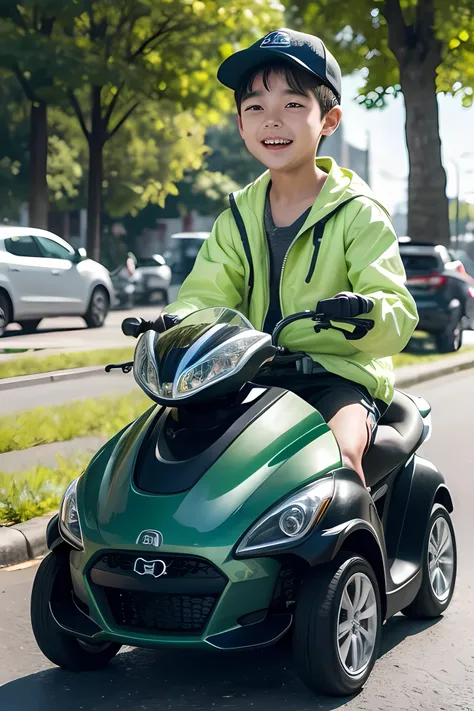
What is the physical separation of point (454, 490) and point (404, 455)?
3.29 m

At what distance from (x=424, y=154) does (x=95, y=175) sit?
16.6 feet

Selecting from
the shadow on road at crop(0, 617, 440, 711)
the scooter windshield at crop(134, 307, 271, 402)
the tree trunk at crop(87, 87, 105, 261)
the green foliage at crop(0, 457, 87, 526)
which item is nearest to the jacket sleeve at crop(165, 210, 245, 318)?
the scooter windshield at crop(134, 307, 271, 402)

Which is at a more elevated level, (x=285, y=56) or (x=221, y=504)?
(x=285, y=56)

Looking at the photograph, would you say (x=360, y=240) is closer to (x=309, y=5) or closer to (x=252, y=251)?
(x=252, y=251)

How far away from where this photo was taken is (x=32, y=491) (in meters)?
6.64

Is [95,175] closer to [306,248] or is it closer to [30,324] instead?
[30,324]

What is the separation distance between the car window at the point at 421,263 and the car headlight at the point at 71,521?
14.4 metres

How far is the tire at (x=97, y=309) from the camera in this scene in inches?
694

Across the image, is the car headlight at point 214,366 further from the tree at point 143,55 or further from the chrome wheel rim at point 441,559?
the tree at point 143,55

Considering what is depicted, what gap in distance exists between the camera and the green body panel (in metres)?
3.69

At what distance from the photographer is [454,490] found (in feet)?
25.2

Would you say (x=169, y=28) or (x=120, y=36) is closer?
(x=120, y=36)

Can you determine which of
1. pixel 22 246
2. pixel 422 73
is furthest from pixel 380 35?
pixel 22 246

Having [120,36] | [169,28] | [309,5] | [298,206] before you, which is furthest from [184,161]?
[298,206]
